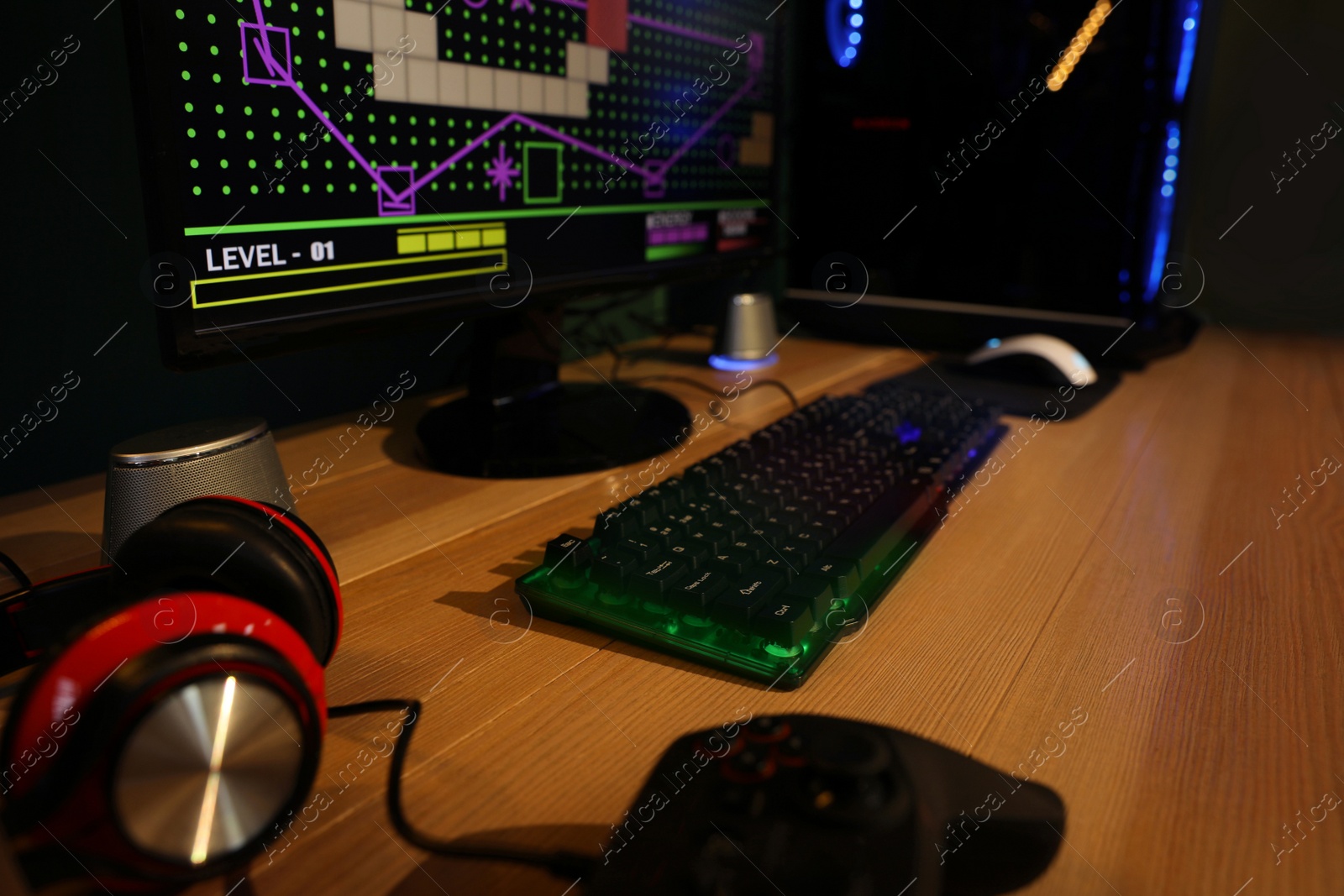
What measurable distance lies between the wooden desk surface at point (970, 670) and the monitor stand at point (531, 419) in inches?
1.0

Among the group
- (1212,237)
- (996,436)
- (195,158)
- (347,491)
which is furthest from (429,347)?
(1212,237)

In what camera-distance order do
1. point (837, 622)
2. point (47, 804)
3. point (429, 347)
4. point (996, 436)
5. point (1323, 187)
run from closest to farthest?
point (47, 804) < point (837, 622) < point (996, 436) < point (429, 347) < point (1323, 187)

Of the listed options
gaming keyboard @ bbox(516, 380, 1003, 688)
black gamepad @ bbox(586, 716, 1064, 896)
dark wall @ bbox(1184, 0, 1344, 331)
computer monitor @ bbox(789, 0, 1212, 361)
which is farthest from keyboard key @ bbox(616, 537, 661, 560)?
dark wall @ bbox(1184, 0, 1344, 331)

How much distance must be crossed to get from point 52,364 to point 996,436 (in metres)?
0.78

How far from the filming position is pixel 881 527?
534 millimetres

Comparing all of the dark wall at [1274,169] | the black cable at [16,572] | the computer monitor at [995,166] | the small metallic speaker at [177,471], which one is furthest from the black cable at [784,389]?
the dark wall at [1274,169]

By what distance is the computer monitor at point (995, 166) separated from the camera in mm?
1067

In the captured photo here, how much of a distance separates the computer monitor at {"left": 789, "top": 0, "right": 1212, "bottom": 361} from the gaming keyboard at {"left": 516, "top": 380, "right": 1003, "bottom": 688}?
0.61 meters

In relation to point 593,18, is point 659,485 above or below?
below

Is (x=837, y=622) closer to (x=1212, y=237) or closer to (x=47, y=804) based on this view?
(x=47, y=804)

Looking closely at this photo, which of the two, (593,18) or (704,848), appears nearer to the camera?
(704,848)

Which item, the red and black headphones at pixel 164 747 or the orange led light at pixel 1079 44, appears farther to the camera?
the orange led light at pixel 1079 44

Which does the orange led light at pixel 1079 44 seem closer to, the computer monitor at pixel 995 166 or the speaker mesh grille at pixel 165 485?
the computer monitor at pixel 995 166

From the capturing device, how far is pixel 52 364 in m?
0.66
